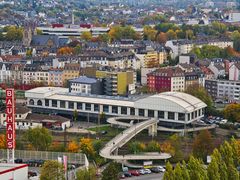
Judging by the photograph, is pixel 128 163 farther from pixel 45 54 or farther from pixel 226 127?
pixel 45 54

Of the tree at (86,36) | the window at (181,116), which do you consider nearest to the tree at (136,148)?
the window at (181,116)

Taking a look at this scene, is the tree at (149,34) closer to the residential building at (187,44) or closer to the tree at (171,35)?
the tree at (171,35)

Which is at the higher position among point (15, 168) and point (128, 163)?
point (15, 168)

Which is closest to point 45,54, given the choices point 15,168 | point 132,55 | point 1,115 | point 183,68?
point 132,55

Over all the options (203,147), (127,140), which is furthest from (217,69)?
(203,147)

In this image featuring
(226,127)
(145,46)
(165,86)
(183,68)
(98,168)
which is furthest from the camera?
(145,46)

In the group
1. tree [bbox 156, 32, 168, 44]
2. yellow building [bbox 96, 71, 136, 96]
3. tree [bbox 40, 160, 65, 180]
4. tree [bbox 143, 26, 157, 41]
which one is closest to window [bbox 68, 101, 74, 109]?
yellow building [bbox 96, 71, 136, 96]
